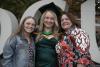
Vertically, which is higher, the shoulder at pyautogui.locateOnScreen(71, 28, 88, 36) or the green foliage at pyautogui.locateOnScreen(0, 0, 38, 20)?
the green foliage at pyautogui.locateOnScreen(0, 0, 38, 20)

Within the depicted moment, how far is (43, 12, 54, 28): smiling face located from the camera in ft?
14.1

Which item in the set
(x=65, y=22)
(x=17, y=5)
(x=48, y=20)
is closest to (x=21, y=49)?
(x=48, y=20)

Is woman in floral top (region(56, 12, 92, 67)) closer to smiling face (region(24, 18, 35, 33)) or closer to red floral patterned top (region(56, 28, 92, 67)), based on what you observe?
red floral patterned top (region(56, 28, 92, 67))

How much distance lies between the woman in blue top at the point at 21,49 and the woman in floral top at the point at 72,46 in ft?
1.31

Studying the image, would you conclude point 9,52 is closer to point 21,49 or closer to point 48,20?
point 21,49

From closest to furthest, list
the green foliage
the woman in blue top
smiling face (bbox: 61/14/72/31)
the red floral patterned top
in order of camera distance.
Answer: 1. the red floral patterned top
2. smiling face (bbox: 61/14/72/31)
3. the woman in blue top
4. the green foliage

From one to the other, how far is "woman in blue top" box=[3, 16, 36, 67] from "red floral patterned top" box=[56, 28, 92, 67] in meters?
0.41

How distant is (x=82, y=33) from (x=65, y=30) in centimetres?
30

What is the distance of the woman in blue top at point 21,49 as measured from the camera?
4266mm

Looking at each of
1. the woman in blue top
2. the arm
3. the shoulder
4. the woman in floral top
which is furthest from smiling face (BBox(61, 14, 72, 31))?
the arm

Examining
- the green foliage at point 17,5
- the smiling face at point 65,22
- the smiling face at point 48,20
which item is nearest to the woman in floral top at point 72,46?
the smiling face at point 65,22

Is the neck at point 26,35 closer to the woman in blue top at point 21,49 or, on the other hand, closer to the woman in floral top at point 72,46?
the woman in blue top at point 21,49

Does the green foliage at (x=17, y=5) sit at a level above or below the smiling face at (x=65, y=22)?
above

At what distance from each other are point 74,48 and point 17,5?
Result: 2.41 meters
